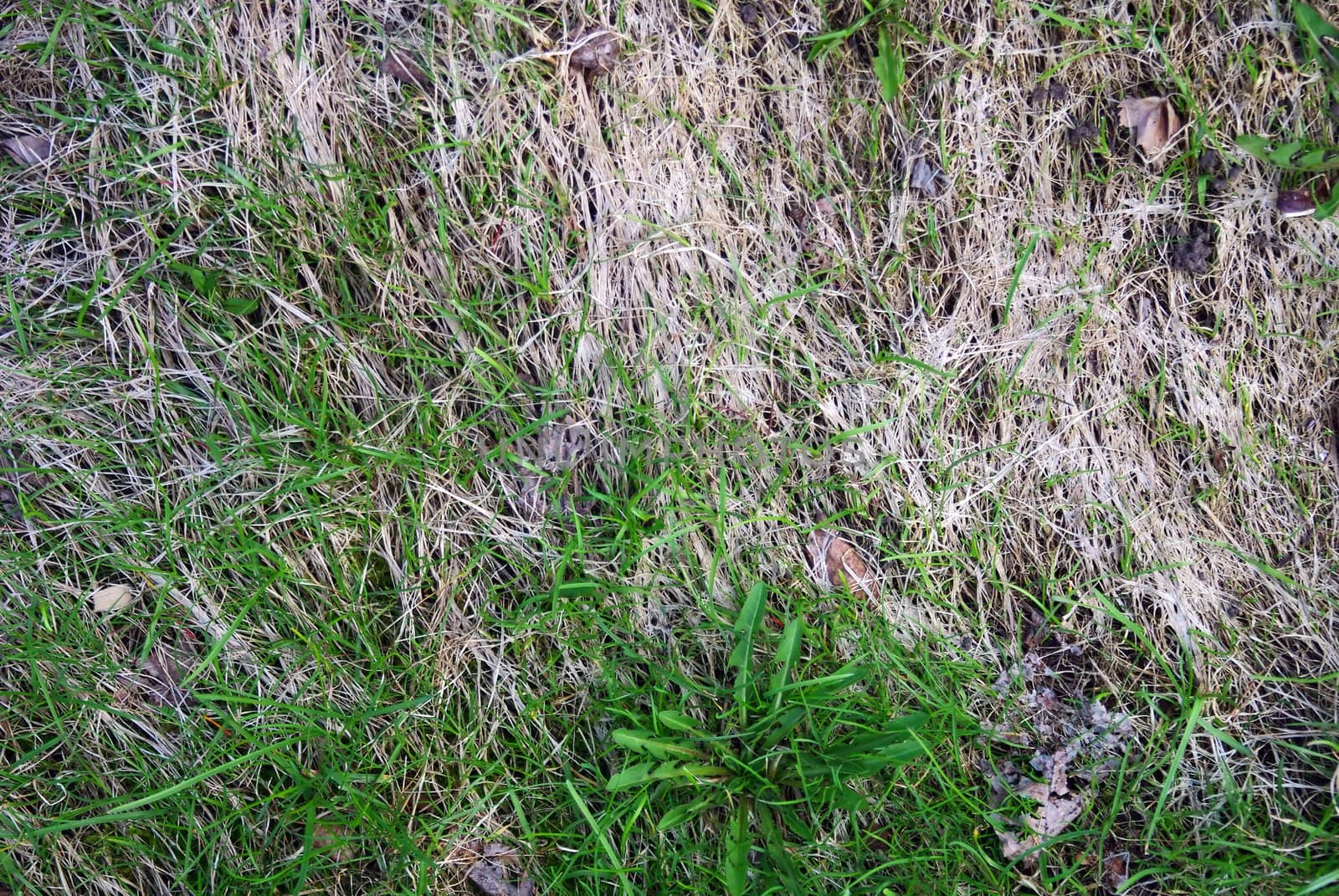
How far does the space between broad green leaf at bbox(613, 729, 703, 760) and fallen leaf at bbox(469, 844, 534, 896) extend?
42 centimetres

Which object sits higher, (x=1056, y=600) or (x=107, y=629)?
(x=107, y=629)

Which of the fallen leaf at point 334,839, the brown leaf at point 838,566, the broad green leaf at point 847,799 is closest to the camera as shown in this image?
the broad green leaf at point 847,799

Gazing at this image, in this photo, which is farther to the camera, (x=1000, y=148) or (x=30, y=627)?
(x=1000, y=148)

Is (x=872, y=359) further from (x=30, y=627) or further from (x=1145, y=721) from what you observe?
(x=30, y=627)

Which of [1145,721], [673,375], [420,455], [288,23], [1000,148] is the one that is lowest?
[1145,721]

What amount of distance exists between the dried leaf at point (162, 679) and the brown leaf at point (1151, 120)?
292 centimetres

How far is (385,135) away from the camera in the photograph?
81.0 inches

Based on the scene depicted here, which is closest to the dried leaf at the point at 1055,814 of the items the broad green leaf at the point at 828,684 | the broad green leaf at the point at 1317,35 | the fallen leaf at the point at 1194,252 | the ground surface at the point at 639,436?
the ground surface at the point at 639,436

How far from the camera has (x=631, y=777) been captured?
1.93m

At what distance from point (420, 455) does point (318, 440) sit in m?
0.26

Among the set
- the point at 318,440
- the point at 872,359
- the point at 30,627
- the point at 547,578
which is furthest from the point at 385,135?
the point at 30,627

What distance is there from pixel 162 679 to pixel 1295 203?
328cm

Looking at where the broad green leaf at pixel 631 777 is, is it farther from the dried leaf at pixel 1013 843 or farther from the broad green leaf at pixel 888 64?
the broad green leaf at pixel 888 64

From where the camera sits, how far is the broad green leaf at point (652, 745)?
6.30ft
